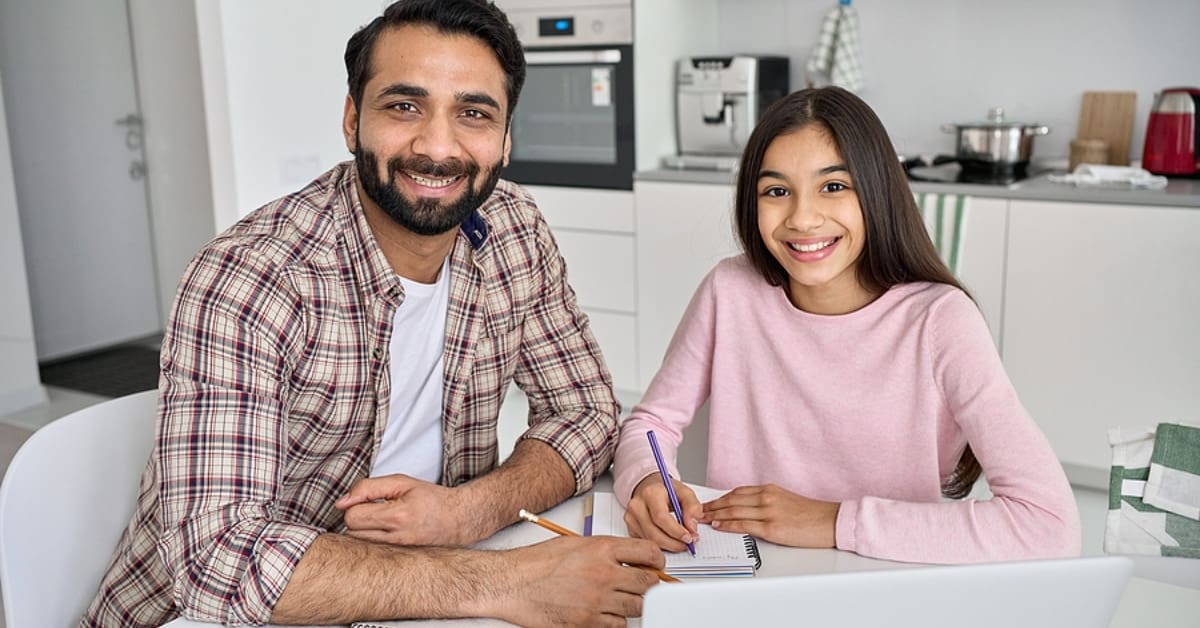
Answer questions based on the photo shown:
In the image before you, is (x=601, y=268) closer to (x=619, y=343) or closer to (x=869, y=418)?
(x=619, y=343)

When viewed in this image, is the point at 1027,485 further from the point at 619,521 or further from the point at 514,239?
the point at 514,239

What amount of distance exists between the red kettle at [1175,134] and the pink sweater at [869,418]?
2.00 meters

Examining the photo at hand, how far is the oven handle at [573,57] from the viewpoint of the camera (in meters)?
3.58

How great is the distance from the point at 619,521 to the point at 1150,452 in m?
0.59

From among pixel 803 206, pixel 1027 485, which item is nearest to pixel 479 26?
pixel 803 206

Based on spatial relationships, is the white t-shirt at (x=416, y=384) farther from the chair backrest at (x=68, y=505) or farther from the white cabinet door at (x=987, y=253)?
the white cabinet door at (x=987, y=253)

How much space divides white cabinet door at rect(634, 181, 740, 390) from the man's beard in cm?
199

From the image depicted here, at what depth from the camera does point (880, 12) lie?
12.0 feet

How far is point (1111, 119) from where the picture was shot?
3336 millimetres

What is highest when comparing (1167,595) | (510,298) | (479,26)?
(479,26)

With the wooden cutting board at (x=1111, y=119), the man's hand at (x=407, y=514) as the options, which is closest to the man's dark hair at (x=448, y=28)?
the man's hand at (x=407, y=514)

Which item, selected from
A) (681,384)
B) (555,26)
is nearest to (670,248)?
(555,26)

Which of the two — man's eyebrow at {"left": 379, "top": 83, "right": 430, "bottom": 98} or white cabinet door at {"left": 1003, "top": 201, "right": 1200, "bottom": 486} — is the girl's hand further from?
white cabinet door at {"left": 1003, "top": 201, "right": 1200, "bottom": 486}

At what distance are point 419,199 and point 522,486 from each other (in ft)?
1.23
